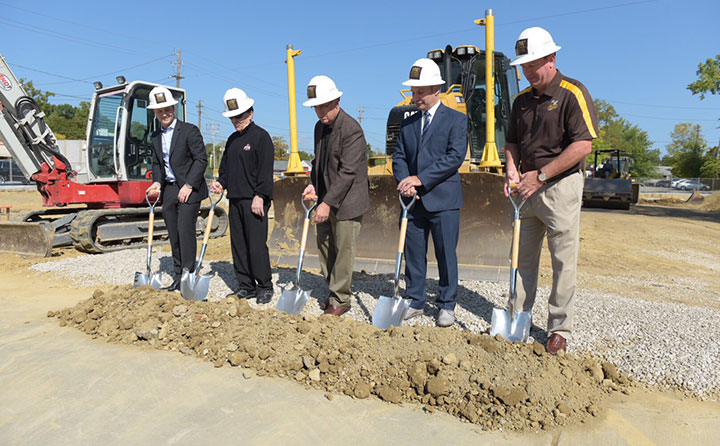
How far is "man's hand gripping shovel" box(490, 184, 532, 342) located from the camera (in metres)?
3.40

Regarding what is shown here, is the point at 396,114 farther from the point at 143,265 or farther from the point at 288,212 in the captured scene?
the point at 143,265

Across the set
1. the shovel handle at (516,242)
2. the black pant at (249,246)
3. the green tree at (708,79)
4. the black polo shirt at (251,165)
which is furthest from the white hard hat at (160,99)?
the green tree at (708,79)

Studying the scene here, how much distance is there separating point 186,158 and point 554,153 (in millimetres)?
3266

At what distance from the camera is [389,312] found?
3.78 m

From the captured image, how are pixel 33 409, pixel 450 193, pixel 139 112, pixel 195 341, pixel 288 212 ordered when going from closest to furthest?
pixel 33 409, pixel 195 341, pixel 450 193, pixel 288 212, pixel 139 112

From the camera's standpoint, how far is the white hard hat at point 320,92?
156 inches

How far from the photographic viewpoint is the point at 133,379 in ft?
10.5

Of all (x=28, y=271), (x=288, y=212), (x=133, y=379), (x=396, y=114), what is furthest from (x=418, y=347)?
(x=28, y=271)

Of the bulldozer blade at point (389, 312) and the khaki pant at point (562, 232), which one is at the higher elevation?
the khaki pant at point (562, 232)

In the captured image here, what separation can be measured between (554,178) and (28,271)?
22.1 ft

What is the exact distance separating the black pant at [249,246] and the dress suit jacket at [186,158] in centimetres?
45

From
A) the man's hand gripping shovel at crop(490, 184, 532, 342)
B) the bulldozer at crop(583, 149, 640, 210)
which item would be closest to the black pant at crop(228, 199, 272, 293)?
the man's hand gripping shovel at crop(490, 184, 532, 342)

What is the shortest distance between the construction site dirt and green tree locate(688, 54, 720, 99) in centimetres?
2269

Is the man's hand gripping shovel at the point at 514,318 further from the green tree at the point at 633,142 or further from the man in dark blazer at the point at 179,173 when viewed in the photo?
the green tree at the point at 633,142
